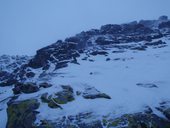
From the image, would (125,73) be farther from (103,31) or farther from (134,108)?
(103,31)

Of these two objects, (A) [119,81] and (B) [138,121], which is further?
(A) [119,81]

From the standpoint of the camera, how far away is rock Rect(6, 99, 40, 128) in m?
18.9

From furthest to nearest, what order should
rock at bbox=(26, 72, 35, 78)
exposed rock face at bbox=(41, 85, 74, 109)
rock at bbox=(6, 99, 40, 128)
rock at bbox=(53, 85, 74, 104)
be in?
rock at bbox=(26, 72, 35, 78) < rock at bbox=(53, 85, 74, 104) < exposed rock face at bbox=(41, 85, 74, 109) < rock at bbox=(6, 99, 40, 128)

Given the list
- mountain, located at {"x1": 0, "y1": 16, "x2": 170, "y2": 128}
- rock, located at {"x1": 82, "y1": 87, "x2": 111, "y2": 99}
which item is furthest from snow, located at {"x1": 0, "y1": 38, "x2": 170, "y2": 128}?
rock, located at {"x1": 82, "y1": 87, "x2": 111, "y2": 99}

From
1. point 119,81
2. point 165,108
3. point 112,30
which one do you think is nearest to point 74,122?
point 165,108

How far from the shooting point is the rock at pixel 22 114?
18922 mm

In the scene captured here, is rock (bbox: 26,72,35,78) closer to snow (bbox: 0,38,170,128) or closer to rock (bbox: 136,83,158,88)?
snow (bbox: 0,38,170,128)

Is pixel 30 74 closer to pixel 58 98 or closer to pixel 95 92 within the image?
pixel 58 98

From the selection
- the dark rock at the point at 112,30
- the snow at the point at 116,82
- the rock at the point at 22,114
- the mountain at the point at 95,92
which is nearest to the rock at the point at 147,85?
the mountain at the point at 95,92

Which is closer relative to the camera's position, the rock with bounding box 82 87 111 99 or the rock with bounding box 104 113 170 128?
the rock with bounding box 104 113 170 128

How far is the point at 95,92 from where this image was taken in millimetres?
22594

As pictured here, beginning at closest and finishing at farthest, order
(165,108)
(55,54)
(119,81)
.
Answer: (165,108) → (119,81) → (55,54)

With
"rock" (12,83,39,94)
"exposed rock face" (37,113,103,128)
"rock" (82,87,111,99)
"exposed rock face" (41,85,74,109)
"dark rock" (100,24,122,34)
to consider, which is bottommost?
"exposed rock face" (37,113,103,128)

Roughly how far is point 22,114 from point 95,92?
7.53m
